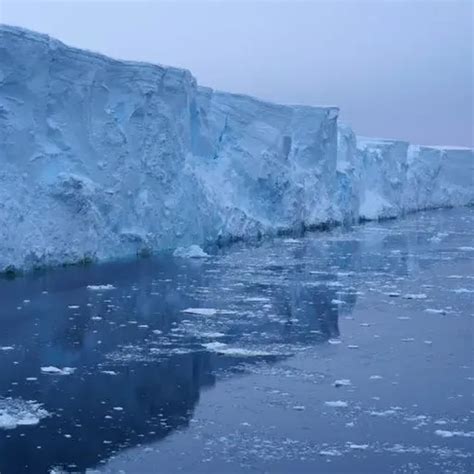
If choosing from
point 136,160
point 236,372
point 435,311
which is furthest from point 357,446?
point 136,160

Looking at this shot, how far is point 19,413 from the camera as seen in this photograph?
16.6 ft

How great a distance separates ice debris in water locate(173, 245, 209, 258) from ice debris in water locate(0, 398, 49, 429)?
888 cm

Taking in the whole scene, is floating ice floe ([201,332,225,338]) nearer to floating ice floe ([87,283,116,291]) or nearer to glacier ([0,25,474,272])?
floating ice floe ([87,283,116,291])

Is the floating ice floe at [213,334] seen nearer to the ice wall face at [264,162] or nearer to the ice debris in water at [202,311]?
the ice debris in water at [202,311]

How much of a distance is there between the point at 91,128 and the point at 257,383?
830cm

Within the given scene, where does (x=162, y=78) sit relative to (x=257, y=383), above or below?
above

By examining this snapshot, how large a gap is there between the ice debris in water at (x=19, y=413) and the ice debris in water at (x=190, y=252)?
29.1 ft

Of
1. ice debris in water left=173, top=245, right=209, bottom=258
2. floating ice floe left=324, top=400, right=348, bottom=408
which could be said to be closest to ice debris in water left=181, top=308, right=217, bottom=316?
floating ice floe left=324, top=400, right=348, bottom=408

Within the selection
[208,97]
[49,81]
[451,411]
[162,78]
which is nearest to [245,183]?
[208,97]

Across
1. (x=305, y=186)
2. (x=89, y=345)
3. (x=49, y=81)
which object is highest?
(x=49, y=81)

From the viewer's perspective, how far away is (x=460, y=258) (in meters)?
15.0

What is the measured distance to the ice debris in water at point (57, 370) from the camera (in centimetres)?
615

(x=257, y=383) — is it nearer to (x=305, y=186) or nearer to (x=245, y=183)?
(x=245, y=183)

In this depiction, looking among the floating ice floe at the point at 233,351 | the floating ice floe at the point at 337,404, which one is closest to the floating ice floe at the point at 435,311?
the floating ice floe at the point at 233,351
